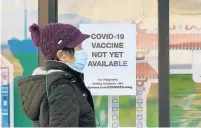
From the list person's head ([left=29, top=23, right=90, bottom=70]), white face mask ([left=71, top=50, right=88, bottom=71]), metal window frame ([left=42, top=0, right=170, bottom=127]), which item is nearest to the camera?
person's head ([left=29, top=23, right=90, bottom=70])

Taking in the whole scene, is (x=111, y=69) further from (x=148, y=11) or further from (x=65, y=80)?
(x=65, y=80)

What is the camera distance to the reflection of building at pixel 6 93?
12.4 ft

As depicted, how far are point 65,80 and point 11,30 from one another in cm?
217

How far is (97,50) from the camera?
12.4 ft

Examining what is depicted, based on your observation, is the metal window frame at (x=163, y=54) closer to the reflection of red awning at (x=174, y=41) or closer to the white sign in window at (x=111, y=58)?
the reflection of red awning at (x=174, y=41)

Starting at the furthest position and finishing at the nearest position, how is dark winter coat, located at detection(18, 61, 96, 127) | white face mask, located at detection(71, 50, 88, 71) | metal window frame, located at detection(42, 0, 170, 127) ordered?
1. metal window frame, located at detection(42, 0, 170, 127)
2. white face mask, located at detection(71, 50, 88, 71)
3. dark winter coat, located at detection(18, 61, 96, 127)

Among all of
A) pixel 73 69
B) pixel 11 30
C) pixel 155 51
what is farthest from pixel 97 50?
pixel 73 69

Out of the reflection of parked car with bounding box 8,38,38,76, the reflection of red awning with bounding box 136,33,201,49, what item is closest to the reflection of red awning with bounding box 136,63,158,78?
the reflection of red awning with bounding box 136,33,201,49

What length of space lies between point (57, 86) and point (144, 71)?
7.08 feet

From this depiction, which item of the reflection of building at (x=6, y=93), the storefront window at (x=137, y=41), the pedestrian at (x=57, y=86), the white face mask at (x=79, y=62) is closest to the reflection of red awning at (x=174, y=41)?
the storefront window at (x=137, y=41)

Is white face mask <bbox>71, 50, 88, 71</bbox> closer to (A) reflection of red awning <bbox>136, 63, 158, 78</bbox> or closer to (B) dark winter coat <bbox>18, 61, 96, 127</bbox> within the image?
(B) dark winter coat <bbox>18, 61, 96, 127</bbox>

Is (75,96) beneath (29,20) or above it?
beneath

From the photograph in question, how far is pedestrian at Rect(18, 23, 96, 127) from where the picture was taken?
1.70m

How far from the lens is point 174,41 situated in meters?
3.78
